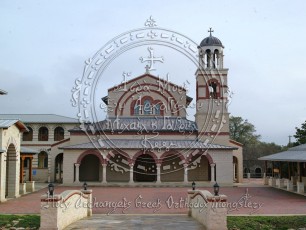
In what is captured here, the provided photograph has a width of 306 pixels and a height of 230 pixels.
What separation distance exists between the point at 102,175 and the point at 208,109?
11170mm

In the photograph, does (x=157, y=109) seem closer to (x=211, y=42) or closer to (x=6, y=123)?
(x=211, y=42)

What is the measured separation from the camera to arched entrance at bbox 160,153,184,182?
123 feet

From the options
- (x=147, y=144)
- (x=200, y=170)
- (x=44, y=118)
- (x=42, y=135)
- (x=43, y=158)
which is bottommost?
(x=200, y=170)

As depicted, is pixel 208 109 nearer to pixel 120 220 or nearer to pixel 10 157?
pixel 10 157

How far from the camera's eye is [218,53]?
38781 millimetres

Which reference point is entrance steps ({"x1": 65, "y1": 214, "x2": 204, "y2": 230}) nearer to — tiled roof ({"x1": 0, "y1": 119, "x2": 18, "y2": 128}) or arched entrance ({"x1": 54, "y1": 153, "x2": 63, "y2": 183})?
tiled roof ({"x1": 0, "y1": 119, "x2": 18, "y2": 128})

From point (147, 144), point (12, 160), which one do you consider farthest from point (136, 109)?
point (12, 160)

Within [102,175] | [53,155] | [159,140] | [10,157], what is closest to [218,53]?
[159,140]

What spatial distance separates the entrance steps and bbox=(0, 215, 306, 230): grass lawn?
141cm

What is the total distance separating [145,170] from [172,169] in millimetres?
2639

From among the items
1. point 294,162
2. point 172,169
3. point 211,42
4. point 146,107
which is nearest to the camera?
point 294,162

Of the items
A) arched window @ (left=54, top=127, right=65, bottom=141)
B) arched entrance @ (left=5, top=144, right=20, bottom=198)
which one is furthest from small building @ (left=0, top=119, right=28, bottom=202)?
arched window @ (left=54, top=127, right=65, bottom=141)

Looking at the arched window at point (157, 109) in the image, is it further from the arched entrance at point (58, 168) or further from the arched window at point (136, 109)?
the arched entrance at point (58, 168)

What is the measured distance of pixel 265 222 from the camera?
54.2 ft
